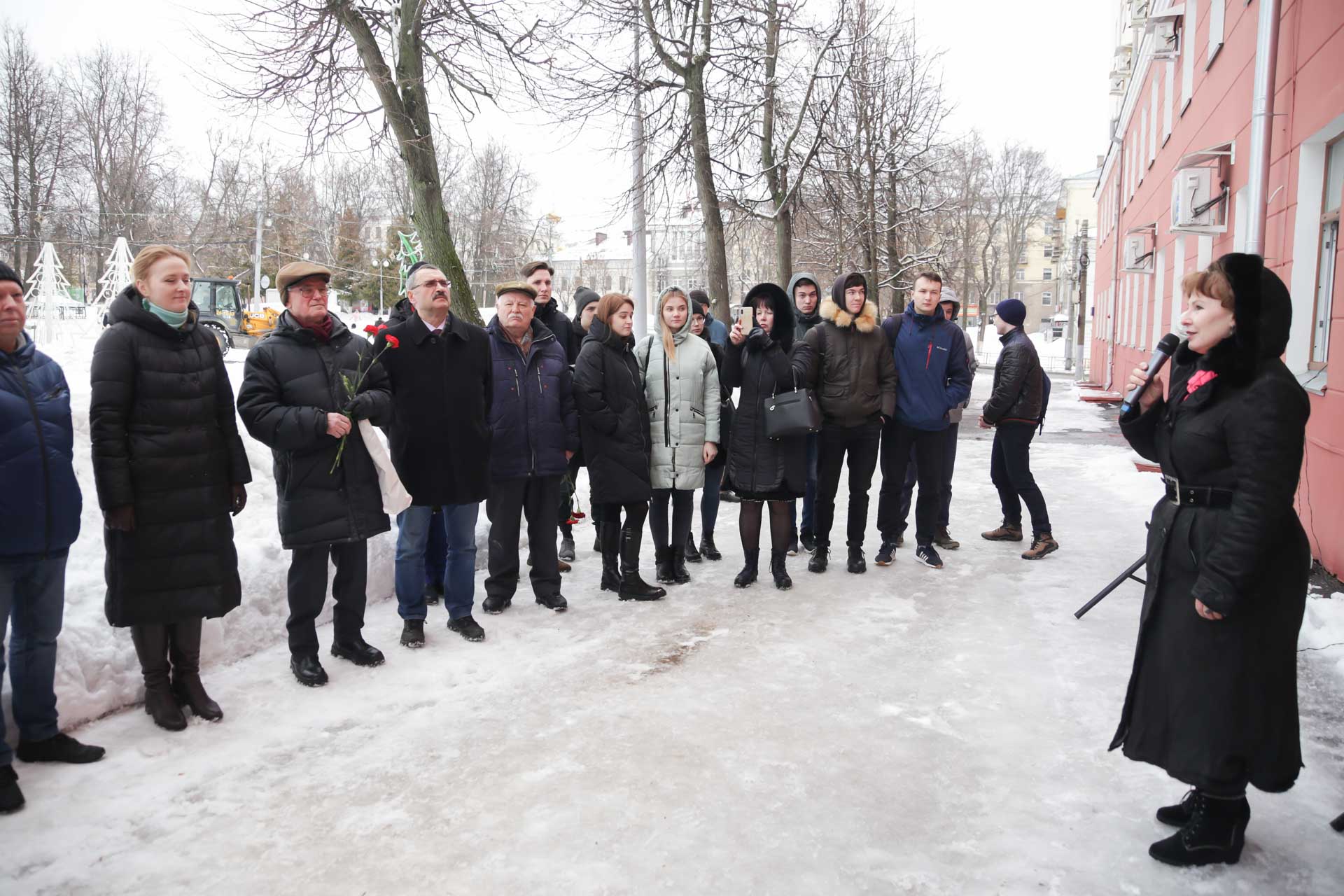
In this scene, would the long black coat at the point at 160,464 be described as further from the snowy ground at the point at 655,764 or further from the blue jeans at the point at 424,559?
the blue jeans at the point at 424,559

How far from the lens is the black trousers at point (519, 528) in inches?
231

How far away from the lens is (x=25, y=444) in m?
3.61

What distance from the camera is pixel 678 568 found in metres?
6.57

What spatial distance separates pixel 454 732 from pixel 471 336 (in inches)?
91.2

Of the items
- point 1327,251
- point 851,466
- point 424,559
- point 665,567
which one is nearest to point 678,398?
point 665,567

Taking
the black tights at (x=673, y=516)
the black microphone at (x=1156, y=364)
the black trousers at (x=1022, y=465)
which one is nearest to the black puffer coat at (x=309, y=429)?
the black tights at (x=673, y=516)

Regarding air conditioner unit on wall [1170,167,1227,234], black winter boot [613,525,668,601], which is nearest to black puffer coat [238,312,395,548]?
black winter boot [613,525,668,601]

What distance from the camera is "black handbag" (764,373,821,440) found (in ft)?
20.0

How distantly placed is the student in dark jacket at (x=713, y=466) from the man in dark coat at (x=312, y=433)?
8.38 ft

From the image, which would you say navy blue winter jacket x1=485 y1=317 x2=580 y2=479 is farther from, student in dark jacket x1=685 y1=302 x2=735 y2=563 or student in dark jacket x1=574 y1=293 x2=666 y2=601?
student in dark jacket x1=685 y1=302 x2=735 y2=563

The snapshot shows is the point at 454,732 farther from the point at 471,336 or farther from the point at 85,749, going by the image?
the point at 471,336

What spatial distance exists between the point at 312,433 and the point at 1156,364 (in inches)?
145

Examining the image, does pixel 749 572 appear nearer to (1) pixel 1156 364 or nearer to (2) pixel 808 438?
(2) pixel 808 438

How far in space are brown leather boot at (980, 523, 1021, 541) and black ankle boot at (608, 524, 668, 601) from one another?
3.16 m
